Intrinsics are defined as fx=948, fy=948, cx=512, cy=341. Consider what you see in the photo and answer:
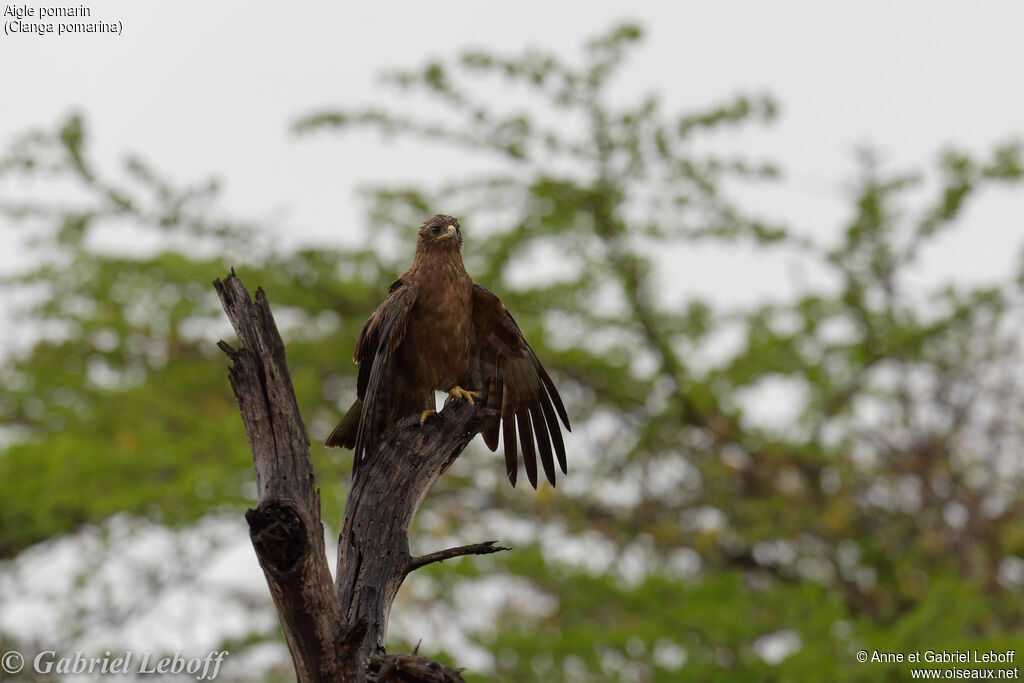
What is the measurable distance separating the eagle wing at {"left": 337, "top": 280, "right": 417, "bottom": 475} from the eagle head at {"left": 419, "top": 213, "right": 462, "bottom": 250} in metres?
0.21

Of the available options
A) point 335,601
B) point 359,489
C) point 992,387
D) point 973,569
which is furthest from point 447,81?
point 973,569

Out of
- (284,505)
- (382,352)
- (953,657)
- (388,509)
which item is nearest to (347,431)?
(382,352)

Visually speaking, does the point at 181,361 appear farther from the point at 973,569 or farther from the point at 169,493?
the point at 973,569

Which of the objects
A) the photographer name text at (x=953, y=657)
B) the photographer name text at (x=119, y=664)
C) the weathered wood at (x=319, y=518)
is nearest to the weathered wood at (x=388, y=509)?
the weathered wood at (x=319, y=518)

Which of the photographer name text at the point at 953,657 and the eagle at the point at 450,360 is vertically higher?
the eagle at the point at 450,360

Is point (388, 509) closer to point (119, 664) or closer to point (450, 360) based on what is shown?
point (450, 360)

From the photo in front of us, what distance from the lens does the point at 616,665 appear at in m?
6.91

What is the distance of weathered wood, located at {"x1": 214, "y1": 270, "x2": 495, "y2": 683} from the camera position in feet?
8.35

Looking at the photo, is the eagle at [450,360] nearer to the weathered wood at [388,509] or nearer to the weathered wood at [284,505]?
the weathered wood at [388,509]

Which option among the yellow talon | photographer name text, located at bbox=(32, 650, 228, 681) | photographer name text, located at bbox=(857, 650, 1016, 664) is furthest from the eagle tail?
photographer name text, located at bbox=(857, 650, 1016, 664)

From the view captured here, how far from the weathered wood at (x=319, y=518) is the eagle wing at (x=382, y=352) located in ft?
0.87

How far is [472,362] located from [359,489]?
1034mm

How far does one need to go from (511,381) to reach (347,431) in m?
0.76

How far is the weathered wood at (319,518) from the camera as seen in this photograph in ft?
8.35
